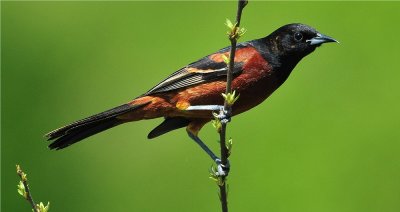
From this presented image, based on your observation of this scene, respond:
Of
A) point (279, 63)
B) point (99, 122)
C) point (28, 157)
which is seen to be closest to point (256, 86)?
point (279, 63)

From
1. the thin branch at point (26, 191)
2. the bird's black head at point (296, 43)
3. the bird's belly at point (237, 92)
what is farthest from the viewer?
the bird's black head at point (296, 43)

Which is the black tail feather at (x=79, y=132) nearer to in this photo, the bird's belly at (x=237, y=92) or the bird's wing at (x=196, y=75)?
the bird's wing at (x=196, y=75)

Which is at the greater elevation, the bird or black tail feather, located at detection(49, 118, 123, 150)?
the bird

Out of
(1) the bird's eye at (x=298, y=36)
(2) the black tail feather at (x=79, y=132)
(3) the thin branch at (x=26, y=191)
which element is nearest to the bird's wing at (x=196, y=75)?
(2) the black tail feather at (x=79, y=132)

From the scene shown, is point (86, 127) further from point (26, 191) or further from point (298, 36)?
point (26, 191)

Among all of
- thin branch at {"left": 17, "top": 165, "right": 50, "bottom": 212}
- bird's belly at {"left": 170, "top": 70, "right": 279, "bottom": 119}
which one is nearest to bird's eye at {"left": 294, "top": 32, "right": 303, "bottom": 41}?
bird's belly at {"left": 170, "top": 70, "right": 279, "bottom": 119}

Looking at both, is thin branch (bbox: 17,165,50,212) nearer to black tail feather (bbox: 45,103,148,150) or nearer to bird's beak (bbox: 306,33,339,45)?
black tail feather (bbox: 45,103,148,150)

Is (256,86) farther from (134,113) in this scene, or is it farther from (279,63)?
(134,113)
